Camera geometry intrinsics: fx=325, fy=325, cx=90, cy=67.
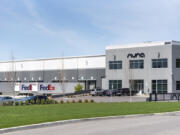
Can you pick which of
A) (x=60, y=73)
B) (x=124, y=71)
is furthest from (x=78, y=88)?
(x=124, y=71)

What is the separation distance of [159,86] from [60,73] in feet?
95.9

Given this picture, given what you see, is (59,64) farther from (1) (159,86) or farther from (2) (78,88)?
(1) (159,86)

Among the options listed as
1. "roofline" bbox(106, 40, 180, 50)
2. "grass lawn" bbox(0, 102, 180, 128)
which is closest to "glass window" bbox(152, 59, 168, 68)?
"roofline" bbox(106, 40, 180, 50)

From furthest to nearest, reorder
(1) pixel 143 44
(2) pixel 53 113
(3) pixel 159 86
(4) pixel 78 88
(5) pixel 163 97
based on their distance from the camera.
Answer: (4) pixel 78 88
(1) pixel 143 44
(3) pixel 159 86
(5) pixel 163 97
(2) pixel 53 113

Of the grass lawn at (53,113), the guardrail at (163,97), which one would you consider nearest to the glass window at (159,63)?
the guardrail at (163,97)

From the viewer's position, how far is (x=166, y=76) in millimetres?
66188

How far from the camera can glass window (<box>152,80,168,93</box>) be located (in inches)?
2601

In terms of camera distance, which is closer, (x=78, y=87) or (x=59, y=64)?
(x=78, y=87)

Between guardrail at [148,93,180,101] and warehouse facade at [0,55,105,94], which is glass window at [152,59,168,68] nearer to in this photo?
warehouse facade at [0,55,105,94]

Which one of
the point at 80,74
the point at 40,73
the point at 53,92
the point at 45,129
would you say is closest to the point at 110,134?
the point at 45,129

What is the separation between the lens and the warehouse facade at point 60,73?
77688 mm

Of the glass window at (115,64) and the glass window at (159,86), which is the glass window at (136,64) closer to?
the glass window at (115,64)

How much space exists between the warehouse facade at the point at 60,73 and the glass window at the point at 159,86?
57.0ft

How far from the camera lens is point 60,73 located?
85.9 m
